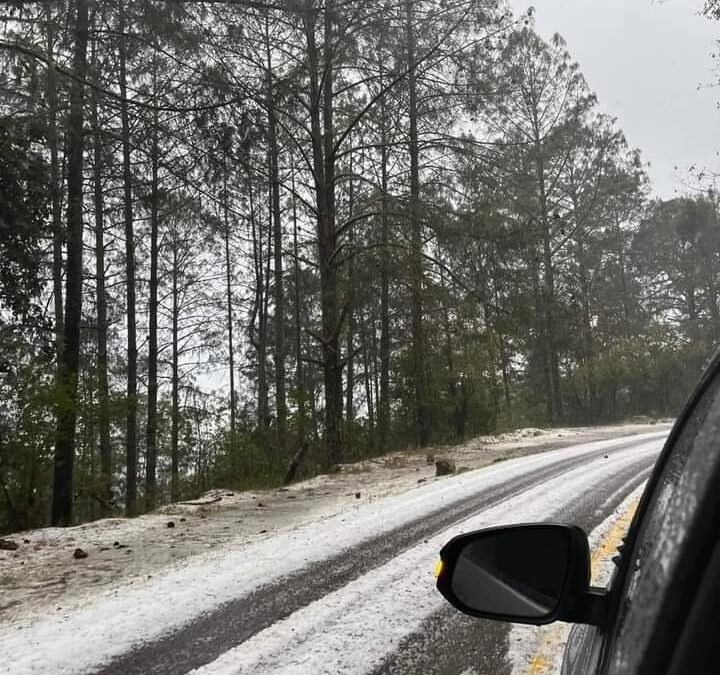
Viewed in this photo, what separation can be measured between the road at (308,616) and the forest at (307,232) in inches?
91.3

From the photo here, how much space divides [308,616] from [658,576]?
314 centimetres

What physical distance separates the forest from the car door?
917 mm

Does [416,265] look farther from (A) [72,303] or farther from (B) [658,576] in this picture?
(B) [658,576]

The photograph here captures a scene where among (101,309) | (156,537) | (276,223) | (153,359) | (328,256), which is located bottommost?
(156,537)

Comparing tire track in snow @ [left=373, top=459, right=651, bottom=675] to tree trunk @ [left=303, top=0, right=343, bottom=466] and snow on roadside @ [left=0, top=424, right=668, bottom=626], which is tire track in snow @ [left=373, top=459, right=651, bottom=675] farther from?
tree trunk @ [left=303, top=0, right=343, bottom=466]

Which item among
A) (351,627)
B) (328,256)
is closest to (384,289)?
(328,256)

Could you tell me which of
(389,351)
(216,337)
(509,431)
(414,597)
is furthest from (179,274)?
(414,597)

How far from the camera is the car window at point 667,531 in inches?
34.8

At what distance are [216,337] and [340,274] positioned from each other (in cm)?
1337

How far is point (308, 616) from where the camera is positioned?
12.1 feet

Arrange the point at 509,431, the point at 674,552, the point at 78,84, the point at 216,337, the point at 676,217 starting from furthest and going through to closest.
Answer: the point at 676,217, the point at 216,337, the point at 509,431, the point at 78,84, the point at 674,552

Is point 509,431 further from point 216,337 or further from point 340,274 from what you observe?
point 216,337

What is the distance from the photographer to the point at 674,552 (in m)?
0.89

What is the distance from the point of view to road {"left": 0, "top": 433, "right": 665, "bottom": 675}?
3129 mm
